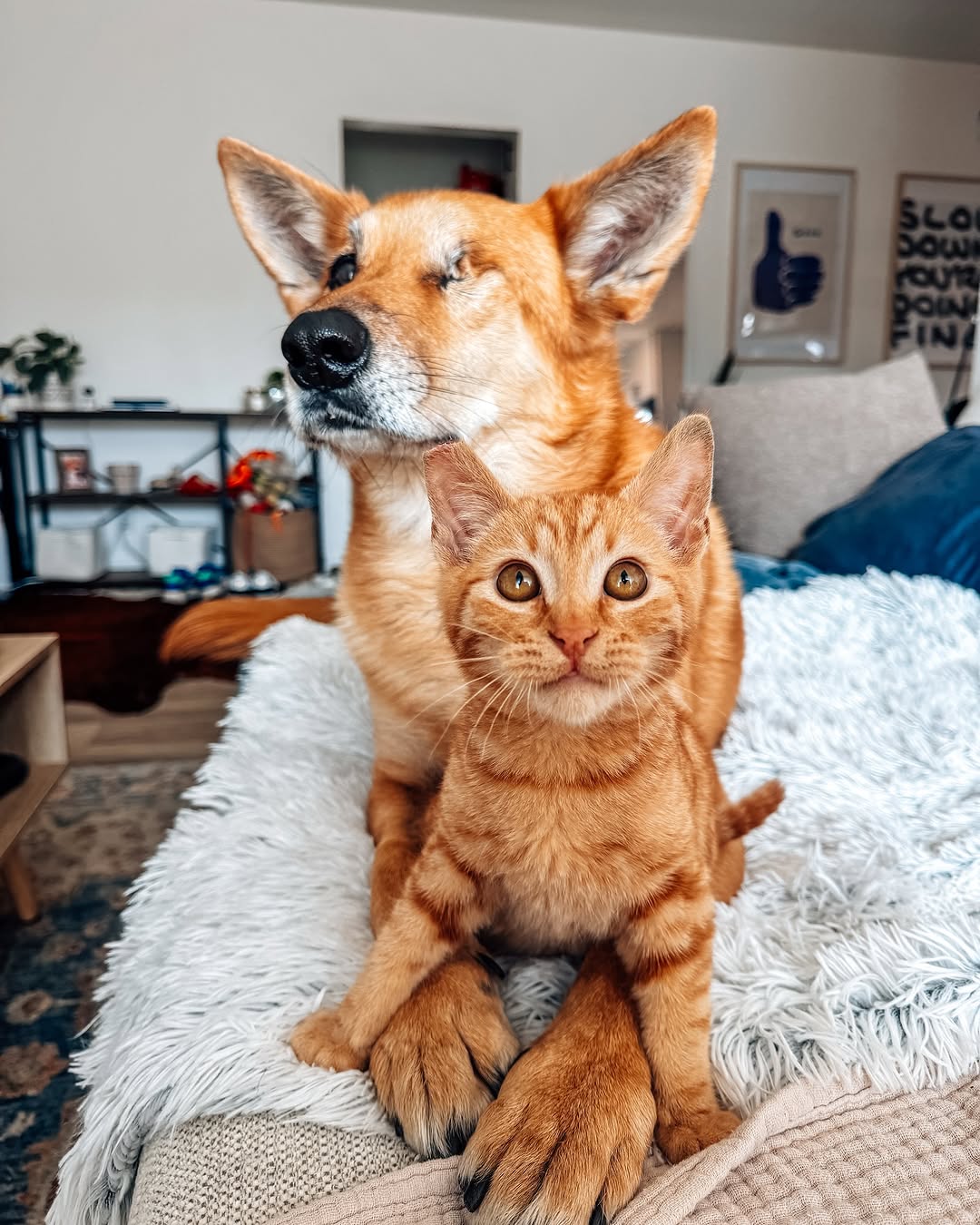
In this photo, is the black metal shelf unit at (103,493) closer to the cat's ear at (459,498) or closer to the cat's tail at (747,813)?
the cat's tail at (747,813)

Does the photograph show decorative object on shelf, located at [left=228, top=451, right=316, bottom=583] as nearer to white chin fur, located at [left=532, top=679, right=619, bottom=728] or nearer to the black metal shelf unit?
the black metal shelf unit

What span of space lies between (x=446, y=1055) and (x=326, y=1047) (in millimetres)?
97

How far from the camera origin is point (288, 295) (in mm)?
1133

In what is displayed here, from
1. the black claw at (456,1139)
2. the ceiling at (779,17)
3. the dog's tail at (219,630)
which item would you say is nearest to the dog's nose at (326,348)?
the black claw at (456,1139)

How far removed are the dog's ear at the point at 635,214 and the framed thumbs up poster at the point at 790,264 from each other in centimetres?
482

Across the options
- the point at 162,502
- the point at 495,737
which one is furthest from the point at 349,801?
the point at 162,502

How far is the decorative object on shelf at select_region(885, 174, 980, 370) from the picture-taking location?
5.48 m

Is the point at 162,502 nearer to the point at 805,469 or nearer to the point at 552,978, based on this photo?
the point at 805,469

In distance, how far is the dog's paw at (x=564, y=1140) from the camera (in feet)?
1.65

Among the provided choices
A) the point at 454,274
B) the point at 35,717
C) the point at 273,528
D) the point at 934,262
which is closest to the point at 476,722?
the point at 454,274

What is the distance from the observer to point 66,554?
15.8ft

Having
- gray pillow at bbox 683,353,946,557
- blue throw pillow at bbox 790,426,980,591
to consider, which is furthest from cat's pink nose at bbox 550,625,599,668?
gray pillow at bbox 683,353,946,557

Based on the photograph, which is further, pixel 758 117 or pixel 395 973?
pixel 758 117

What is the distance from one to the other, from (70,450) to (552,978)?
16.8 ft
